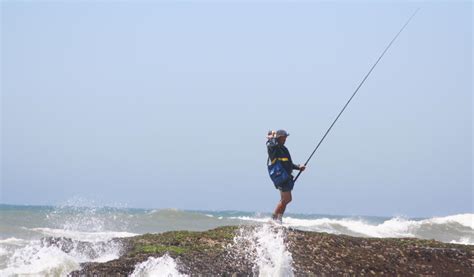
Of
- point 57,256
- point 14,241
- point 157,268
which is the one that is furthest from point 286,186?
point 14,241

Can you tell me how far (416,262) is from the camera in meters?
11.2

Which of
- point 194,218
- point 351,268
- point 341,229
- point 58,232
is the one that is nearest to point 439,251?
point 351,268

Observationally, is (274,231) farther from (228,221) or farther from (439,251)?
(228,221)

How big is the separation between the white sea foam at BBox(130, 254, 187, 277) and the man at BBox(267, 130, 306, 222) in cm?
255

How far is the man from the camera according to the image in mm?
12281

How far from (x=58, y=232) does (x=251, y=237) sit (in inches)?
498

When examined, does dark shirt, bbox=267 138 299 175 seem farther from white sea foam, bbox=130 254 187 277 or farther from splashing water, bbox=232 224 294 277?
white sea foam, bbox=130 254 187 277

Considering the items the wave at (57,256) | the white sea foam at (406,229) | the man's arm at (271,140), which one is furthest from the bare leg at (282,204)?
the white sea foam at (406,229)

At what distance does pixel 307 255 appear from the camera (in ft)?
35.7

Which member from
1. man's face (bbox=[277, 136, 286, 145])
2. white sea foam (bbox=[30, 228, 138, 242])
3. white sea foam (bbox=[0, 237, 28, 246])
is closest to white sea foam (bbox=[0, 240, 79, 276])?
man's face (bbox=[277, 136, 286, 145])

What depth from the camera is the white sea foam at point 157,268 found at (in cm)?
1002

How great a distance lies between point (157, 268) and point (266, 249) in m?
1.63

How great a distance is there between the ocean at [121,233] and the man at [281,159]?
1.94 ft

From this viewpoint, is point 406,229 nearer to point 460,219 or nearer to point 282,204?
point 460,219
